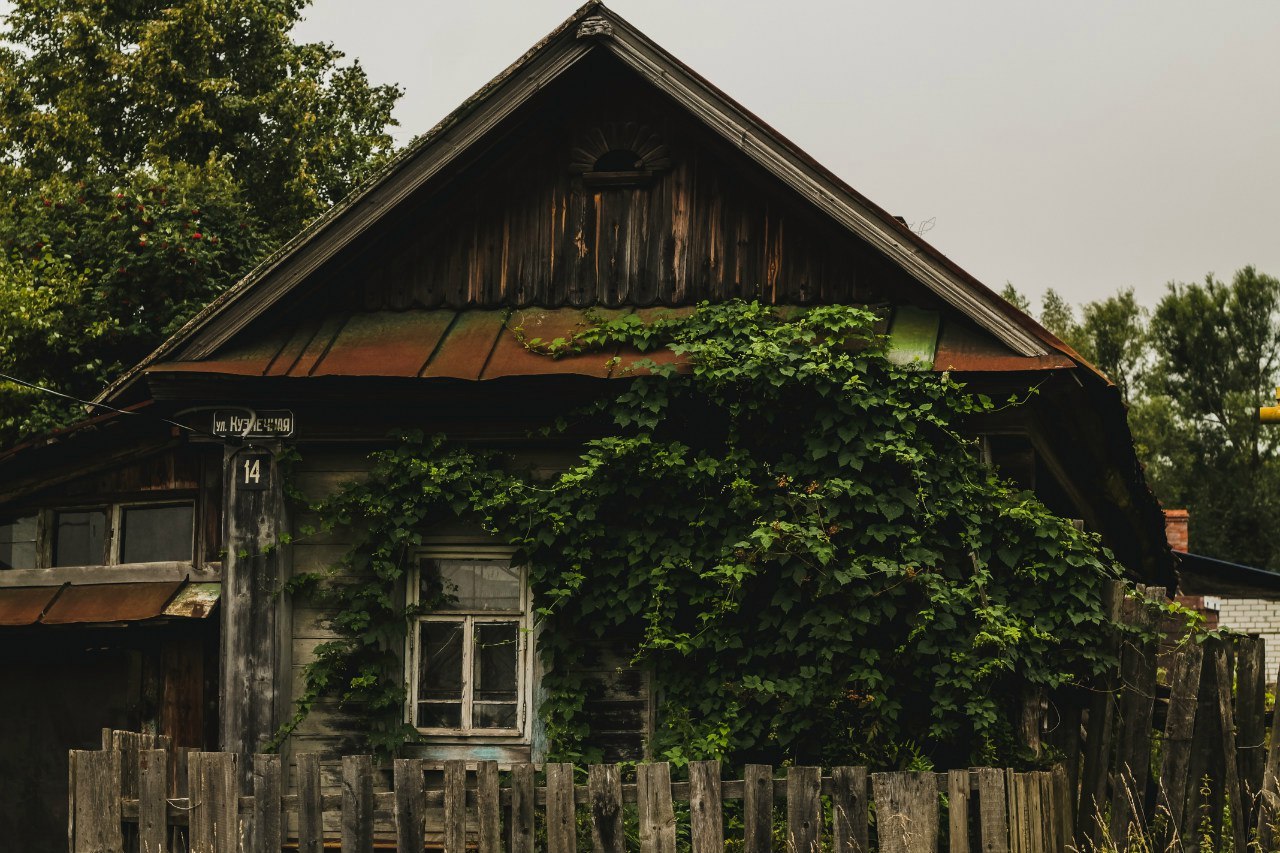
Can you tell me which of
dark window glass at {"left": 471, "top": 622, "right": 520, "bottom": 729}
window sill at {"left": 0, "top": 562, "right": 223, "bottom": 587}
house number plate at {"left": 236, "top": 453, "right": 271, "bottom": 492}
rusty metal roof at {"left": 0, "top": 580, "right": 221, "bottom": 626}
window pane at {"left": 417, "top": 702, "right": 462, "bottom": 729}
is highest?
house number plate at {"left": 236, "top": 453, "right": 271, "bottom": 492}

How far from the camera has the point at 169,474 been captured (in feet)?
36.3

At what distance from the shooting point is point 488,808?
6949 millimetres

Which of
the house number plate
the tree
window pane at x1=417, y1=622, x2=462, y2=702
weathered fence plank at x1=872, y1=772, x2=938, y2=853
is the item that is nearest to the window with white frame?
window pane at x1=417, y1=622, x2=462, y2=702

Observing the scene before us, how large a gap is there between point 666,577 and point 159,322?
11250 mm

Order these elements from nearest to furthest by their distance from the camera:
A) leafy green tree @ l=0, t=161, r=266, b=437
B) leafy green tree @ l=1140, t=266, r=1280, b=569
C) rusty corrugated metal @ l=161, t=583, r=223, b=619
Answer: rusty corrugated metal @ l=161, t=583, r=223, b=619 < leafy green tree @ l=0, t=161, r=266, b=437 < leafy green tree @ l=1140, t=266, r=1280, b=569

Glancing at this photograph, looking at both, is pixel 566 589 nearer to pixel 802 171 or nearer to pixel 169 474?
pixel 802 171

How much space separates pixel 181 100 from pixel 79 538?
15.0m

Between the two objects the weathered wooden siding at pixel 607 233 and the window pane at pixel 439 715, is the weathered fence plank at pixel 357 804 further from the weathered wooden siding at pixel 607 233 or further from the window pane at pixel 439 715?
the weathered wooden siding at pixel 607 233

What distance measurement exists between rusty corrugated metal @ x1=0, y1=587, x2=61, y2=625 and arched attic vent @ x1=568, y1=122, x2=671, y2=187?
544 cm

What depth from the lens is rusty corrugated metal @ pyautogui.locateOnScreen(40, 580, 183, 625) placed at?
1012 cm

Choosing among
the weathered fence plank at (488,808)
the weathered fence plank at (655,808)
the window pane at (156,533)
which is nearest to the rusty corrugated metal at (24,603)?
the window pane at (156,533)

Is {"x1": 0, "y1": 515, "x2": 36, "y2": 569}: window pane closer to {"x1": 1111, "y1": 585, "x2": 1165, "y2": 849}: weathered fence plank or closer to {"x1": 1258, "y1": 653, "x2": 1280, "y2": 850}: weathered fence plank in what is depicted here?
{"x1": 1111, "y1": 585, "x2": 1165, "y2": 849}: weathered fence plank

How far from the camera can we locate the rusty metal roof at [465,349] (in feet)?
28.9

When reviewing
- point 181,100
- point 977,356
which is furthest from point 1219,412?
point 977,356
